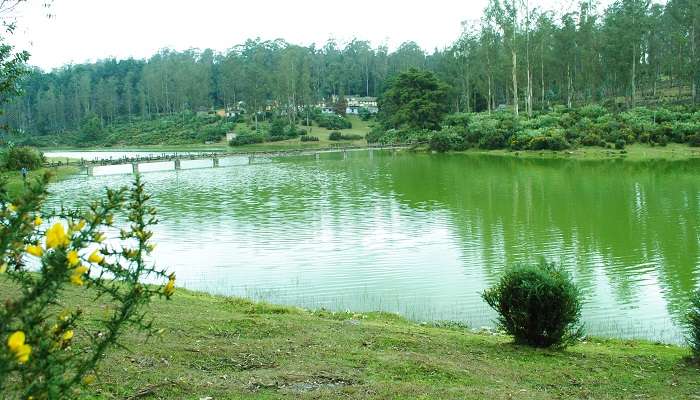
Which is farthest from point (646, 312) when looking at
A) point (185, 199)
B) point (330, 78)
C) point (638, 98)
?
point (330, 78)

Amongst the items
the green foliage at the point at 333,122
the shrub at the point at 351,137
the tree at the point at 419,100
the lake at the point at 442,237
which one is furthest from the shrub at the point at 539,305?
the green foliage at the point at 333,122

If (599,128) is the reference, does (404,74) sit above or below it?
above

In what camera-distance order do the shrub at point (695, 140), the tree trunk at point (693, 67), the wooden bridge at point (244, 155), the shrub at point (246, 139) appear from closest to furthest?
the shrub at point (695, 140) → the wooden bridge at point (244, 155) → the tree trunk at point (693, 67) → the shrub at point (246, 139)

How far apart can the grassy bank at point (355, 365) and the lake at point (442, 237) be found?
169 inches

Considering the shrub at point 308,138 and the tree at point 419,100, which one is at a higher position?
the tree at point 419,100

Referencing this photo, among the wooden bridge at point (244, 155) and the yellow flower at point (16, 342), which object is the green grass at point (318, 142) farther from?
the yellow flower at point (16, 342)

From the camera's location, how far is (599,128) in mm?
56688

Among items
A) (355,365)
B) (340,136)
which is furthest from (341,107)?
(355,365)

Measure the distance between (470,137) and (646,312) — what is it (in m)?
52.2

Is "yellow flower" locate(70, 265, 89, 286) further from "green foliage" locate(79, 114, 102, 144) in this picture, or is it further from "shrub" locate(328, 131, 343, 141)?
"green foliage" locate(79, 114, 102, 144)

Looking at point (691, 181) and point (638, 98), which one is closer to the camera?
point (691, 181)

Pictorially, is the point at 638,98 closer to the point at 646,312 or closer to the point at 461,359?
the point at 646,312

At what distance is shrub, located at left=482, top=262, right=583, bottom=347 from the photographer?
921 cm

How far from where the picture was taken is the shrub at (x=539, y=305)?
921 centimetres
